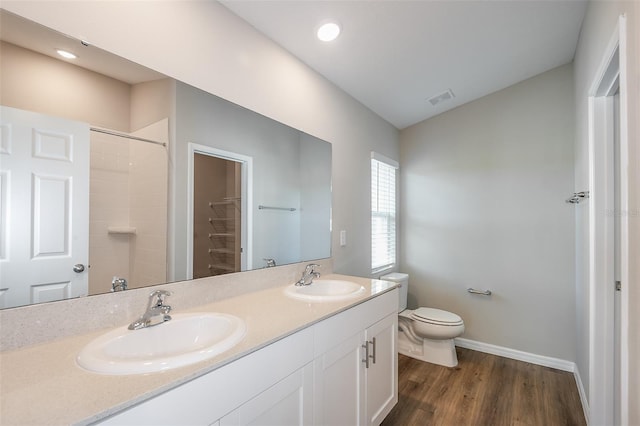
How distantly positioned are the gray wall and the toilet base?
0.50m

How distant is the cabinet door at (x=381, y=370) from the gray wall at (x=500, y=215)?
59.2 inches

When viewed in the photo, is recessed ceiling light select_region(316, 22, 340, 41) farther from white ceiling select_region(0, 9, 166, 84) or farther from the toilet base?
the toilet base

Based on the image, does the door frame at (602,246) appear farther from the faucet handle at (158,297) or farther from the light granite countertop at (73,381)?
the faucet handle at (158,297)

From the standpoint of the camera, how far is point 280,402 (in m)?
1.03

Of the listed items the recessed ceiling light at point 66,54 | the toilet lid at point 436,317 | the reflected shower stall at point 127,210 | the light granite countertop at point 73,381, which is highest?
the recessed ceiling light at point 66,54

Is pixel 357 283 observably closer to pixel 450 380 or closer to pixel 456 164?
pixel 450 380

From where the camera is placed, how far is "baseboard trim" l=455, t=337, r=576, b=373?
2545 millimetres

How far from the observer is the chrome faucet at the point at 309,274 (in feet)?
6.18

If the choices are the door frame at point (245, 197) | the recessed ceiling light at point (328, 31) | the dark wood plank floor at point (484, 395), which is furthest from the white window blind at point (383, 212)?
the door frame at point (245, 197)

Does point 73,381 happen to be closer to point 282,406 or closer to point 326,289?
point 282,406

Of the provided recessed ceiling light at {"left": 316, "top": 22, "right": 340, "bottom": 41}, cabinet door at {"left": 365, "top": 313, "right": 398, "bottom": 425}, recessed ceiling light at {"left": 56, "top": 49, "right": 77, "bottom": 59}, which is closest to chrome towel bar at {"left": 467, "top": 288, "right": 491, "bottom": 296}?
cabinet door at {"left": 365, "top": 313, "right": 398, "bottom": 425}

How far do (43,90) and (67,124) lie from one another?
0.37 ft

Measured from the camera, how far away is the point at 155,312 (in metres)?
1.14

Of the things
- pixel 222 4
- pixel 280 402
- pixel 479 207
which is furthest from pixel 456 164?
pixel 280 402
